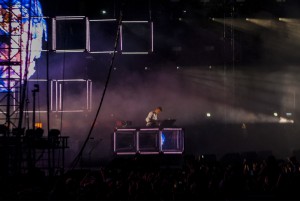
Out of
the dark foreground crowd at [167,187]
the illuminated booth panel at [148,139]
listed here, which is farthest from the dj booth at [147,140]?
the dark foreground crowd at [167,187]

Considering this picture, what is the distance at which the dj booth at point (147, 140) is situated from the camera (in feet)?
46.7

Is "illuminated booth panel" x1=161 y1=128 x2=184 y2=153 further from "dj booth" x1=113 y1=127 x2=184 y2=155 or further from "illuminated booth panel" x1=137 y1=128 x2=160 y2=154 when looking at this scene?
"illuminated booth panel" x1=137 y1=128 x2=160 y2=154

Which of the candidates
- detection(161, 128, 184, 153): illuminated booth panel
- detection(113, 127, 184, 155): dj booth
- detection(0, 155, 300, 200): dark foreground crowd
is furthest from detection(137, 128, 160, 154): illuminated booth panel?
detection(0, 155, 300, 200): dark foreground crowd

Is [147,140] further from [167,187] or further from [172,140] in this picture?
[167,187]

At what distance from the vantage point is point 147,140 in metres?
14.4

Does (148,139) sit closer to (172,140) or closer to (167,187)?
(172,140)

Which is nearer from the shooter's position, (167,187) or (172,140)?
(167,187)

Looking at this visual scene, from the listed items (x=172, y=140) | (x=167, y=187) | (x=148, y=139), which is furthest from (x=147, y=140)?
(x=167, y=187)

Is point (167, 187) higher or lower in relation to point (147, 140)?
lower

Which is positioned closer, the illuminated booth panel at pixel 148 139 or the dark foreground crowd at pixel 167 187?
the dark foreground crowd at pixel 167 187

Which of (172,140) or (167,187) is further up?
(172,140)

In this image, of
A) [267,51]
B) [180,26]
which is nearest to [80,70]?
[180,26]

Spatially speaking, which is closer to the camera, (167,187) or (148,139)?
(167,187)

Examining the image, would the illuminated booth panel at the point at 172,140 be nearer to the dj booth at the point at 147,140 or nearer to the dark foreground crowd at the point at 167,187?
the dj booth at the point at 147,140
